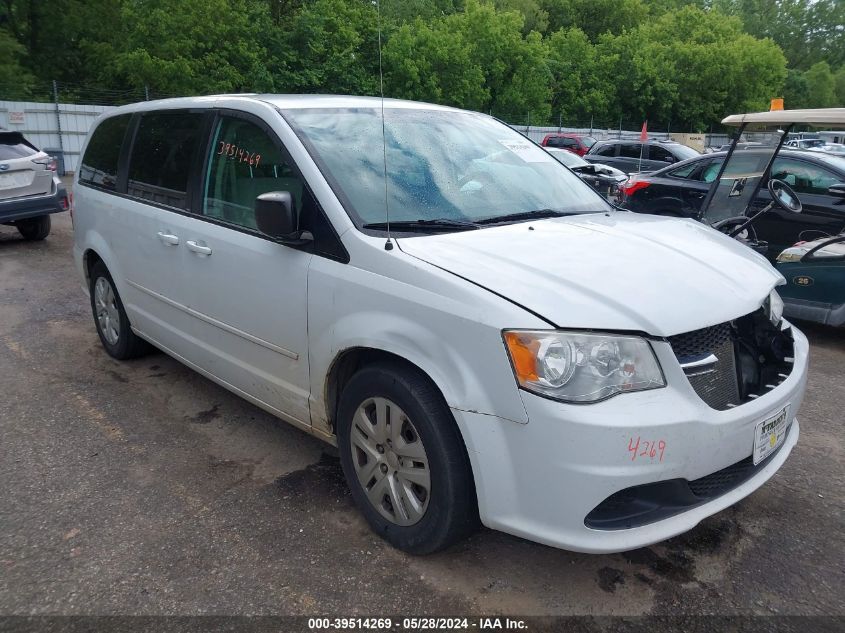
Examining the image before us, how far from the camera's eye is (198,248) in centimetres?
369

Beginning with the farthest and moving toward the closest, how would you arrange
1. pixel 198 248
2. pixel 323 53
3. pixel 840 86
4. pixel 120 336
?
pixel 840 86, pixel 323 53, pixel 120 336, pixel 198 248

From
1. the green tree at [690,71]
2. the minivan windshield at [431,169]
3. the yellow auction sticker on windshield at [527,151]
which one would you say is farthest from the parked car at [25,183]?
the green tree at [690,71]

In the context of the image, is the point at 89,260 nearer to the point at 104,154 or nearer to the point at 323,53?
the point at 104,154

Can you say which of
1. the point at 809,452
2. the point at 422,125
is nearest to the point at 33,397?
the point at 422,125

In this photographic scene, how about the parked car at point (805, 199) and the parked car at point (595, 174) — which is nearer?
the parked car at point (805, 199)

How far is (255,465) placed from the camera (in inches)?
143

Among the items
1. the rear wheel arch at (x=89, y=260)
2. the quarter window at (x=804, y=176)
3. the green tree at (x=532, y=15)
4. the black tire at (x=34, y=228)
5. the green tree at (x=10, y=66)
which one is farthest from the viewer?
the green tree at (x=532, y=15)

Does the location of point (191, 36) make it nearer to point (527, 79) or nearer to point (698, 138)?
point (527, 79)

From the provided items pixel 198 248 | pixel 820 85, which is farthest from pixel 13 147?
pixel 820 85

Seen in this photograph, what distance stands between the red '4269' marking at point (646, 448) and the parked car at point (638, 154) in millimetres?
16790

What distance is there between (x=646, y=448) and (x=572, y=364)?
36 centimetres

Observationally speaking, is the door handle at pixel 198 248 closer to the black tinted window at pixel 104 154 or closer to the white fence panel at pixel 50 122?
the black tinted window at pixel 104 154

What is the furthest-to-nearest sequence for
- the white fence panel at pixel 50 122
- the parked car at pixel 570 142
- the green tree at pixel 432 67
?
the green tree at pixel 432 67
the parked car at pixel 570 142
the white fence panel at pixel 50 122

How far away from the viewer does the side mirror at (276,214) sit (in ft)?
9.52
